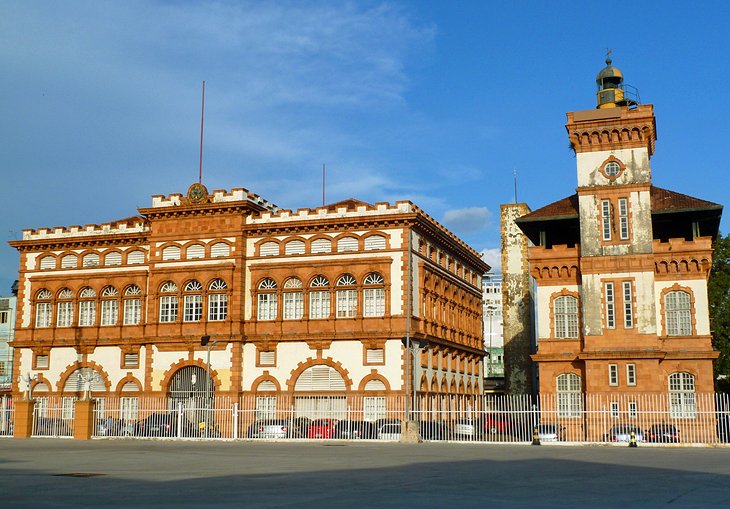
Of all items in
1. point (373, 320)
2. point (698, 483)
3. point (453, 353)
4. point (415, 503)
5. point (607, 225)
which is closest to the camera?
point (415, 503)

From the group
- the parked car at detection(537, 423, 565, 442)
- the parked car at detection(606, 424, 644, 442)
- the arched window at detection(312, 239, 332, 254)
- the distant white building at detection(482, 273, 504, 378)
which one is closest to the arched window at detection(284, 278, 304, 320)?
the arched window at detection(312, 239, 332, 254)

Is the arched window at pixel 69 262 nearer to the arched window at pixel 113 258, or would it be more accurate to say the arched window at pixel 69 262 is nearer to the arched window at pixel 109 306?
the arched window at pixel 113 258

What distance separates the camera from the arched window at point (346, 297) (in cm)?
5134

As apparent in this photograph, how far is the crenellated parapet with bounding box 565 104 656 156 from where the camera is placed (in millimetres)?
45562

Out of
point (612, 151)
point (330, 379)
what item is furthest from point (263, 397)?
point (612, 151)

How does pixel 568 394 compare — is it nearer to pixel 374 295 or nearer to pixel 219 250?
pixel 374 295

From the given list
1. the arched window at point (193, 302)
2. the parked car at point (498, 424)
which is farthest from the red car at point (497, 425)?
the arched window at point (193, 302)

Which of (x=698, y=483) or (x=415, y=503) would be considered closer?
(x=415, y=503)

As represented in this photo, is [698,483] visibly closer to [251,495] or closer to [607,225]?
[251,495]

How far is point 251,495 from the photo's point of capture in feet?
50.7

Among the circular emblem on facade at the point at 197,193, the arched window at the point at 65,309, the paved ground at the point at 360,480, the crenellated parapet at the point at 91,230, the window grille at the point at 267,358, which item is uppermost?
the circular emblem on facade at the point at 197,193

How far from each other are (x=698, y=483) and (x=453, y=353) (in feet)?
133

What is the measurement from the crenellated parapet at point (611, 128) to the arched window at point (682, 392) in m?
12.3

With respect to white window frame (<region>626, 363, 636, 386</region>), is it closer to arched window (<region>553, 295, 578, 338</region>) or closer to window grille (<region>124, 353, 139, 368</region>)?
arched window (<region>553, 295, 578, 338</region>)
